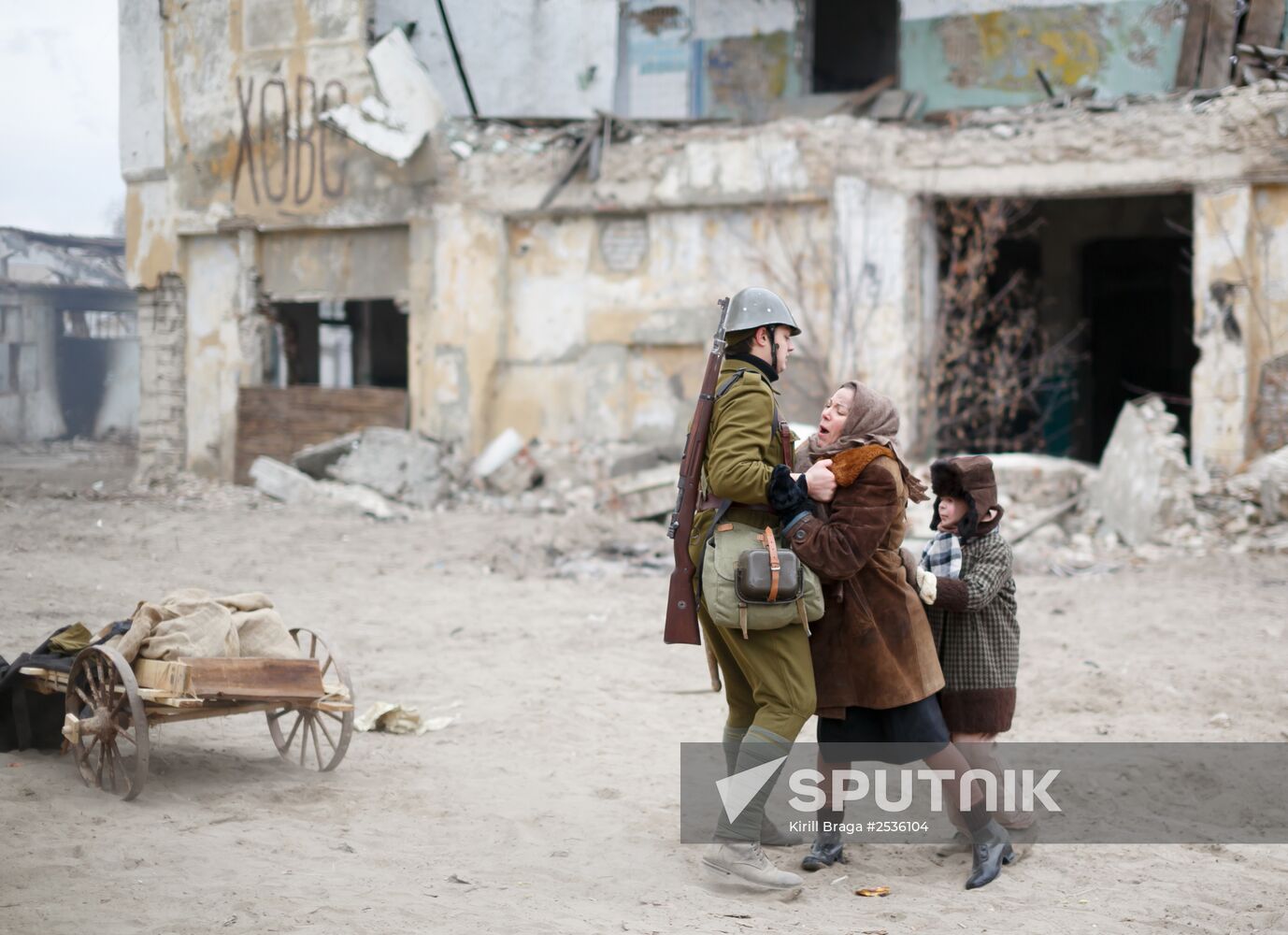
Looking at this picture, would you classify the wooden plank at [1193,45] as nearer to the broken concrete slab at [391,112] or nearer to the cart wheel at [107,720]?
the broken concrete slab at [391,112]

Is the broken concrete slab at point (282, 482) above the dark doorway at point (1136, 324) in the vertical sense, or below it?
below

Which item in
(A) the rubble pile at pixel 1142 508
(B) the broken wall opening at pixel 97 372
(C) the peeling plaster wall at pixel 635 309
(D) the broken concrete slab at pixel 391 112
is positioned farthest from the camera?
(B) the broken wall opening at pixel 97 372

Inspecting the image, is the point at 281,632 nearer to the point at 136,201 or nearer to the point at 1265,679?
the point at 1265,679

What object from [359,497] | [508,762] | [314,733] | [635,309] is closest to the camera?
[314,733]

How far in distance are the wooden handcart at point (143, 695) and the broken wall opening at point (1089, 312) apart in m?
10.7

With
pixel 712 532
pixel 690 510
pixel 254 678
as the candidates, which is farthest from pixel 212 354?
pixel 712 532

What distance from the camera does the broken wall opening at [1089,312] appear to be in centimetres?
1497

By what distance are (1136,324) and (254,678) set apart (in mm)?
14989

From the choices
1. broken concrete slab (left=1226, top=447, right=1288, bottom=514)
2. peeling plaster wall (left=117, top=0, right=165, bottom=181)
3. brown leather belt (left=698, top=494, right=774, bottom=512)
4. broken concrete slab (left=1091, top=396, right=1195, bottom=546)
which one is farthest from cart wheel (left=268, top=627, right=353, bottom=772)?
peeling plaster wall (left=117, top=0, right=165, bottom=181)

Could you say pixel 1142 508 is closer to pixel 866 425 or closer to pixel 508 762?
pixel 508 762

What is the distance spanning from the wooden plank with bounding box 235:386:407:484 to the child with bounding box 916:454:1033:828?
10405 mm

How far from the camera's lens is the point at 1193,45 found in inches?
536

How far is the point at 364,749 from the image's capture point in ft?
17.7

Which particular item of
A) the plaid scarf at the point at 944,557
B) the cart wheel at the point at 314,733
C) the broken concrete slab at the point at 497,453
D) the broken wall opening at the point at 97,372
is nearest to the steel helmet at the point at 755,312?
the plaid scarf at the point at 944,557
